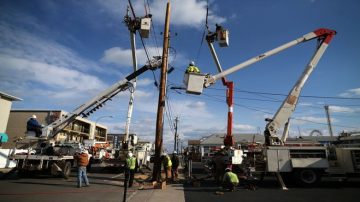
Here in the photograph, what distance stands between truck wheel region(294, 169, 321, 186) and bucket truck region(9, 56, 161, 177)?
12.2 metres

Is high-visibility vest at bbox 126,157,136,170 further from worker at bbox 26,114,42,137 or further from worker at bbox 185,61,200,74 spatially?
worker at bbox 26,114,42,137

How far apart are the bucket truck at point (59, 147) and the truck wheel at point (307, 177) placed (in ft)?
40.0

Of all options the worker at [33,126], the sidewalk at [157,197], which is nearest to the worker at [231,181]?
the sidewalk at [157,197]

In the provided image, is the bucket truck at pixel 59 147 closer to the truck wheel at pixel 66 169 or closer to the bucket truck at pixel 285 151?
the truck wheel at pixel 66 169

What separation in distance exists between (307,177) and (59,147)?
48.3ft

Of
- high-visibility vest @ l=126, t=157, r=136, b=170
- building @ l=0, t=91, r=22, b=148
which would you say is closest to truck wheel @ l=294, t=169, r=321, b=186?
high-visibility vest @ l=126, t=157, r=136, b=170

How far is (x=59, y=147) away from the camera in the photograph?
57.6ft

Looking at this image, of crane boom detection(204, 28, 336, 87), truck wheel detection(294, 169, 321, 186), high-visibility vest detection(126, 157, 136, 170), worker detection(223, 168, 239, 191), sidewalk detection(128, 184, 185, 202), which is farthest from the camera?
crane boom detection(204, 28, 336, 87)

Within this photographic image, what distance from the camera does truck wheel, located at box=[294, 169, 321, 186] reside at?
43.5ft

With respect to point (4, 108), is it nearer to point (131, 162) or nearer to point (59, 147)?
point (59, 147)

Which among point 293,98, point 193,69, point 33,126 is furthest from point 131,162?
point 293,98

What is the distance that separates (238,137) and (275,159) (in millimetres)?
55078

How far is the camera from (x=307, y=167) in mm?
13180

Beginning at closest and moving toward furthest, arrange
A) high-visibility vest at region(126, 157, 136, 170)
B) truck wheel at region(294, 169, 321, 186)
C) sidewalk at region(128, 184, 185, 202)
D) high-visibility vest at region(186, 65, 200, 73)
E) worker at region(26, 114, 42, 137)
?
sidewalk at region(128, 184, 185, 202)
high-visibility vest at region(126, 157, 136, 170)
truck wheel at region(294, 169, 321, 186)
high-visibility vest at region(186, 65, 200, 73)
worker at region(26, 114, 42, 137)
